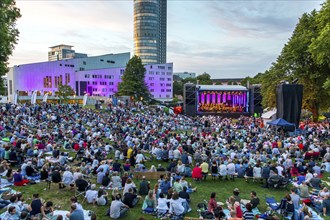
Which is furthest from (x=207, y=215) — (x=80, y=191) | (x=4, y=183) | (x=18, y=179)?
(x=4, y=183)

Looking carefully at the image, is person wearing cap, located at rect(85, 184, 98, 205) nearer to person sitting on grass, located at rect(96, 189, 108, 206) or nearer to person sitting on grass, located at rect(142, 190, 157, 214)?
person sitting on grass, located at rect(96, 189, 108, 206)

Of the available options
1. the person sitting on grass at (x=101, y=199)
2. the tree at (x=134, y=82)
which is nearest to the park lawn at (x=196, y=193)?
the person sitting on grass at (x=101, y=199)

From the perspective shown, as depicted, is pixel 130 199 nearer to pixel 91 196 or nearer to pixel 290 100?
pixel 91 196

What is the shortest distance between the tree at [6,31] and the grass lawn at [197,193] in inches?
334

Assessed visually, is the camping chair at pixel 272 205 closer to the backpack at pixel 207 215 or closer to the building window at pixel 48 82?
the backpack at pixel 207 215

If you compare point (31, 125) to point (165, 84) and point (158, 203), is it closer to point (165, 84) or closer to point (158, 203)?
point (158, 203)

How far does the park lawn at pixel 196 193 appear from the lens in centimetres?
918

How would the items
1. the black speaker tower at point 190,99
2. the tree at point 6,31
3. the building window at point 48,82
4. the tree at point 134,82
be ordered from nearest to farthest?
the tree at point 6,31, the black speaker tower at point 190,99, the tree at point 134,82, the building window at point 48,82

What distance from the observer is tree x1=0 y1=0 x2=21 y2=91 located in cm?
1455

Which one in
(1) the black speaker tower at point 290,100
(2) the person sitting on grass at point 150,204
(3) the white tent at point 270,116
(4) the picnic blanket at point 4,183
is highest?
(1) the black speaker tower at point 290,100

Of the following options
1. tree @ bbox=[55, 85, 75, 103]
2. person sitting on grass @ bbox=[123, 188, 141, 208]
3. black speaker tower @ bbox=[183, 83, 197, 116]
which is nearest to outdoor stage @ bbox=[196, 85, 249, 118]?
black speaker tower @ bbox=[183, 83, 197, 116]

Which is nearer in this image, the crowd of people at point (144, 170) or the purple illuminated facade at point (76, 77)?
the crowd of people at point (144, 170)

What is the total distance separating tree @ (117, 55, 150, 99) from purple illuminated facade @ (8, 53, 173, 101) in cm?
1444

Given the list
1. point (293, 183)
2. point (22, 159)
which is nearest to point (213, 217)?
point (293, 183)
